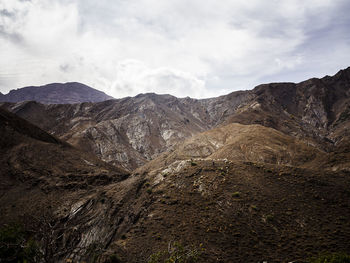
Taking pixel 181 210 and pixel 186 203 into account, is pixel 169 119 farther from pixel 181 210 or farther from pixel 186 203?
pixel 181 210

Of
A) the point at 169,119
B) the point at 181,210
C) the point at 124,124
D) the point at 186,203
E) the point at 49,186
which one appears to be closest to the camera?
the point at 181,210

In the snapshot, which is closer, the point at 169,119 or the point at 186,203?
the point at 186,203

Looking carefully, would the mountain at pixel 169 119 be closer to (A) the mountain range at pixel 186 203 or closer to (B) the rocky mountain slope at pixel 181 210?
(A) the mountain range at pixel 186 203

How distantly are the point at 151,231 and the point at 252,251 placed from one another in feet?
37.3

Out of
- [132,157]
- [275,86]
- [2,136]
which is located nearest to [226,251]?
[2,136]

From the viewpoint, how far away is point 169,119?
16025cm

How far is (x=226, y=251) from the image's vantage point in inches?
725

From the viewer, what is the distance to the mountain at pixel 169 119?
356ft

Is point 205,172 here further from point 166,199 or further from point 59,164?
point 59,164

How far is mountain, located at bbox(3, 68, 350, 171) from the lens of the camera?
356ft

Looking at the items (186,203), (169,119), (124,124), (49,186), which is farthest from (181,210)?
(169,119)

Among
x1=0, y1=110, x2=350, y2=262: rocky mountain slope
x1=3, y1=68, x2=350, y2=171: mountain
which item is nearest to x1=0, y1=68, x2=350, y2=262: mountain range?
x1=0, y1=110, x2=350, y2=262: rocky mountain slope

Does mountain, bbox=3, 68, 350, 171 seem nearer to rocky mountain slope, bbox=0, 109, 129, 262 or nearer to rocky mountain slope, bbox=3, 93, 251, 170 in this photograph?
rocky mountain slope, bbox=3, 93, 251, 170

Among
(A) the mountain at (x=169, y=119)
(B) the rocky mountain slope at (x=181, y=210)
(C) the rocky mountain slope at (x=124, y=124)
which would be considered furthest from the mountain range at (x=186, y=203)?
(C) the rocky mountain slope at (x=124, y=124)
